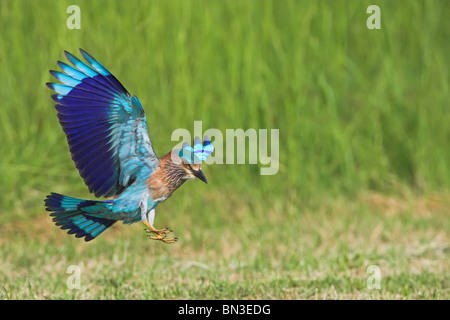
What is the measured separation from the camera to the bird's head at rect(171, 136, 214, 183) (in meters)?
2.67

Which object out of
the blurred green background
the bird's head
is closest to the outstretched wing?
the bird's head

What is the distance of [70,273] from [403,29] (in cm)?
431

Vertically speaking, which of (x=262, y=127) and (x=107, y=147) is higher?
(x=262, y=127)

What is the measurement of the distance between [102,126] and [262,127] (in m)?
3.96

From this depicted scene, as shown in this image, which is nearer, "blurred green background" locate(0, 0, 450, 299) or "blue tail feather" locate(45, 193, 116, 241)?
"blue tail feather" locate(45, 193, 116, 241)

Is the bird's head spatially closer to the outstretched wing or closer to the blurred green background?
the outstretched wing

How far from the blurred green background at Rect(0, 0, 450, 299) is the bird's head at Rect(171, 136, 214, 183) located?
2.22 m

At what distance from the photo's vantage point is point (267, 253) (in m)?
5.70

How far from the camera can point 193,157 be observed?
9.13 ft

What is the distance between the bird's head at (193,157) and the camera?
8.76ft

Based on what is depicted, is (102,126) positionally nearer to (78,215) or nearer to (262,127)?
(78,215)

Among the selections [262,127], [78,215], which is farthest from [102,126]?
[262,127]

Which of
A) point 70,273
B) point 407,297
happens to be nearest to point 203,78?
point 70,273
